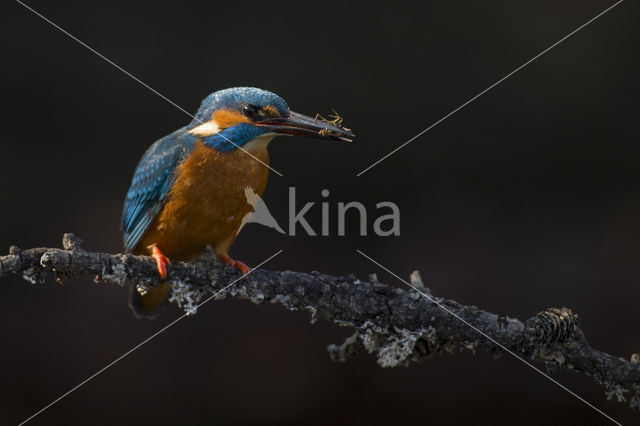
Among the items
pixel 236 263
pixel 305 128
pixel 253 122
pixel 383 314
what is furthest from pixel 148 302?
pixel 383 314

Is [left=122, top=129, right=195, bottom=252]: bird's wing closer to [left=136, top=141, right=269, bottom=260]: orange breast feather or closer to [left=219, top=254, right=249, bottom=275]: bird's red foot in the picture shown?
[left=136, top=141, right=269, bottom=260]: orange breast feather

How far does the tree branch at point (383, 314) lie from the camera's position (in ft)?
5.46

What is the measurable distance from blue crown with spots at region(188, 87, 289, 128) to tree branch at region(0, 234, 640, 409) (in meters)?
0.60

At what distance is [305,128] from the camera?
217cm

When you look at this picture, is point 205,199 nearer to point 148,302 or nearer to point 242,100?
point 242,100

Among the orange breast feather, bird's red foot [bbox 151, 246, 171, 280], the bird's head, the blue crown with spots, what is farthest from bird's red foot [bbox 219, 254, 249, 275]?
the blue crown with spots

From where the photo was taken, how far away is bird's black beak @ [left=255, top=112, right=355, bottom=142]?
2154mm

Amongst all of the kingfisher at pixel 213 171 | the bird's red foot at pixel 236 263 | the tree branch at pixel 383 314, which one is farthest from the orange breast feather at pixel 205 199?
the tree branch at pixel 383 314

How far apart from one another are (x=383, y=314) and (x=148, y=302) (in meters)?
1.16

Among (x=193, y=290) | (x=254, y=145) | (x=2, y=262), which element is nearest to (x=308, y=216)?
(x=254, y=145)

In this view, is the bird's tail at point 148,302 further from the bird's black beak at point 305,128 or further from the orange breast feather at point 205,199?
the bird's black beak at point 305,128

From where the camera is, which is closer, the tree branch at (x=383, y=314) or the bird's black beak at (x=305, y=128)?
the tree branch at (x=383, y=314)

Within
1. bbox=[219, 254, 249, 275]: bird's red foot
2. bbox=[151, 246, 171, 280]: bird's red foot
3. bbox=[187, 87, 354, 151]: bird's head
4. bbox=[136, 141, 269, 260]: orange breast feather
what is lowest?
bbox=[151, 246, 171, 280]: bird's red foot

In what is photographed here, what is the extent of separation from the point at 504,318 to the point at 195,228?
3.47 ft
